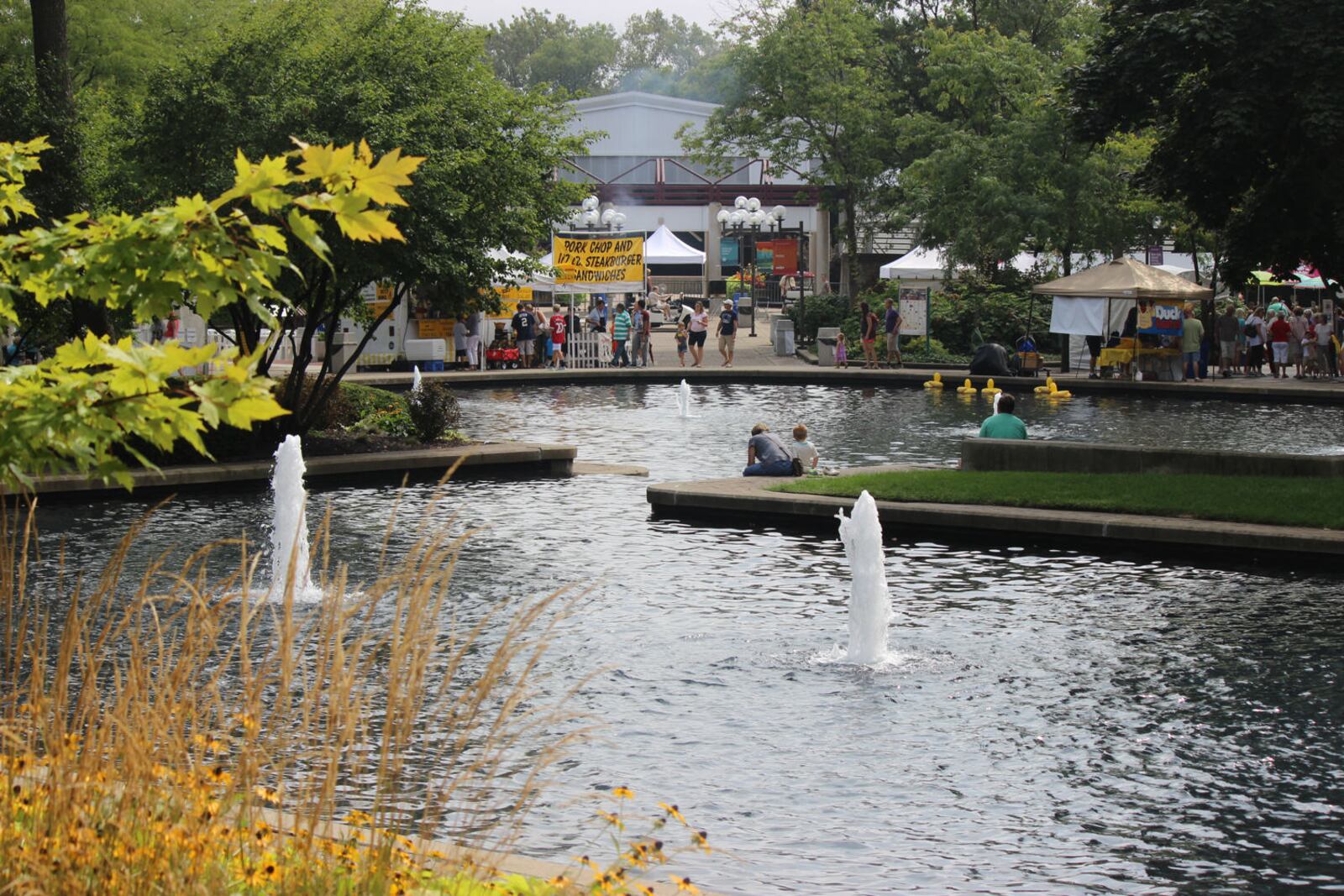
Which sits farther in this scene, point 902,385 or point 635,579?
point 902,385

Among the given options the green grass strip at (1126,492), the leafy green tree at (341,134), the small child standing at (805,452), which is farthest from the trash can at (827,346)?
the green grass strip at (1126,492)

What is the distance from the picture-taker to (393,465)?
21.6m

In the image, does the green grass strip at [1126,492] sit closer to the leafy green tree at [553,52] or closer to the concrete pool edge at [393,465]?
the concrete pool edge at [393,465]

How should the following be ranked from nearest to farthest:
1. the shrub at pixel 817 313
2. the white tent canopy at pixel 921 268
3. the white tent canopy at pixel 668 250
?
the white tent canopy at pixel 921 268 < the shrub at pixel 817 313 < the white tent canopy at pixel 668 250

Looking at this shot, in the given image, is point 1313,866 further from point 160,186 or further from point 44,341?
point 44,341

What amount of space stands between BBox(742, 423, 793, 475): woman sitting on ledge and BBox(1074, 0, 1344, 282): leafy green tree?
640cm

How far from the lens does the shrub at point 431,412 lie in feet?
76.4

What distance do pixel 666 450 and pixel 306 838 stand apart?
1945cm

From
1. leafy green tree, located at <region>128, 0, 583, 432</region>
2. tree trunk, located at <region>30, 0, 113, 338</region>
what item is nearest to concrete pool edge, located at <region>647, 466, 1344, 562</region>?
leafy green tree, located at <region>128, 0, 583, 432</region>

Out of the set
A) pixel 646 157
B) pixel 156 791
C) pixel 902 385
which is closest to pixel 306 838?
pixel 156 791

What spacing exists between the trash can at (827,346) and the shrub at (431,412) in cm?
2079

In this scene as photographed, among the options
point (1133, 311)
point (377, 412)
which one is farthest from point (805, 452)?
point (1133, 311)

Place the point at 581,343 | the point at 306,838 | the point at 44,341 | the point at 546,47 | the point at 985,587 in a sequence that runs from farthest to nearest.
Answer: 1. the point at 546,47
2. the point at 581,343
3. the point at 44,341
4. the point at 985,587
5. the point at 306,838

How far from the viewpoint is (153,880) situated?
507cm
